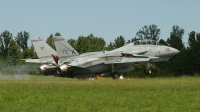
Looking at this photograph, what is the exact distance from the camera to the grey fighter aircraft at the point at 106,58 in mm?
33844

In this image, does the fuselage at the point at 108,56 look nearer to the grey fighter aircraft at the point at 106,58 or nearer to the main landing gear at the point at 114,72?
the grey fighter aircraft at the point at 106,58

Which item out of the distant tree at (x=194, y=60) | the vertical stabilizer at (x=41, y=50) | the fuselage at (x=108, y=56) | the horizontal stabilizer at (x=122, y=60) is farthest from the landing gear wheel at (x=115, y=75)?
the distant tree at (x=194, y=60)

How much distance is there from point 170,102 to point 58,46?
1861 centimetres

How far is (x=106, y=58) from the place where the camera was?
119ft

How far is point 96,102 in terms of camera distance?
53.1 ft

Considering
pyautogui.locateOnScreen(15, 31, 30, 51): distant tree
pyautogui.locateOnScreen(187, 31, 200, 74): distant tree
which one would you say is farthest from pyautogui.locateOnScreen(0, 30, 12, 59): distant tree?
pyautogui.locateOnScreen(187, 31, 200, 74): distant tree

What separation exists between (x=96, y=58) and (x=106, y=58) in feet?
3.17

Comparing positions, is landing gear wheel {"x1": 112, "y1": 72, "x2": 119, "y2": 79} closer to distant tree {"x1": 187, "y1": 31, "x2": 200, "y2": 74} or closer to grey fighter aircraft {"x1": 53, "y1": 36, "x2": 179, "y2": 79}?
grey fighter aircraft {"x1": 53, "y1": 36, "x2": 179, "y2": 79}

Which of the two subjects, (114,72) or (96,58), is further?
(114,72)

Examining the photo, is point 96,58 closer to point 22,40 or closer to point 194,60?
point 194,60

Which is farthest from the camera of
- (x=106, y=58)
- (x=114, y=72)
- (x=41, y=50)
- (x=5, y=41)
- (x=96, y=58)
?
(x=5, y=41)

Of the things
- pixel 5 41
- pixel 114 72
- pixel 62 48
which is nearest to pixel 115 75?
pixel 114 72

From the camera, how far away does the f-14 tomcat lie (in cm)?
3384

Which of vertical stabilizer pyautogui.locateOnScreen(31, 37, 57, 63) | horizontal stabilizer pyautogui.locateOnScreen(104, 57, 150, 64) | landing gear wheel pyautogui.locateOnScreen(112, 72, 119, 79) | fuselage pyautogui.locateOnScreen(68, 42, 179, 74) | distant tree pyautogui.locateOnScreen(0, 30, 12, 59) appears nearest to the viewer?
fuselage pyautogui.locateOnScreen(68, 42, 179, 74)
